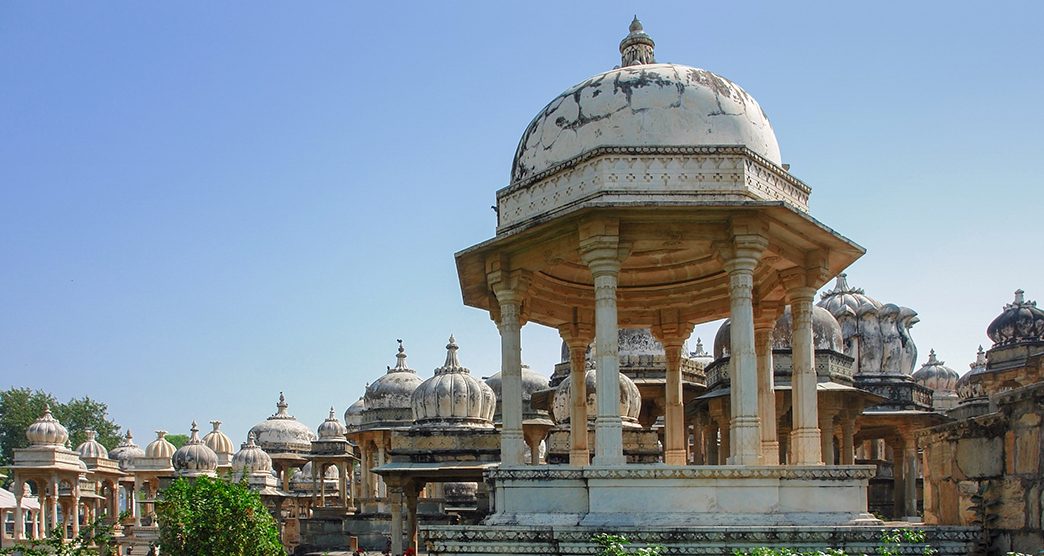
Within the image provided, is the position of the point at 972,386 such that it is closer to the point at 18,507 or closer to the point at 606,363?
the point at 606,363

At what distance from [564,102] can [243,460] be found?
121 feet

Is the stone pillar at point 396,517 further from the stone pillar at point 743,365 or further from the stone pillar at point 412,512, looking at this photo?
the stone pillar at point 743,365

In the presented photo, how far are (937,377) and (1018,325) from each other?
12.3 metres

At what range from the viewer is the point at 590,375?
21.9m

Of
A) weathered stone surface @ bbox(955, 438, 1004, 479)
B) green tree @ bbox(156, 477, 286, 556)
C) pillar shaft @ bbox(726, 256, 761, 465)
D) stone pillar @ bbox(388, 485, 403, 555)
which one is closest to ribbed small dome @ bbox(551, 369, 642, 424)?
green tree @ bbox(156, 477, 286, 556)

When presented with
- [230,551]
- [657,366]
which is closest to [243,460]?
[657,366]

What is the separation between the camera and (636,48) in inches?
606

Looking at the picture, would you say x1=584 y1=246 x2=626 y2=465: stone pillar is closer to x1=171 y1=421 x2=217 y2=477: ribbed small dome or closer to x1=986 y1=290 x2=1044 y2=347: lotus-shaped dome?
x1=986 y1=290 x2=1044 y2=347: lotus-shaped dome

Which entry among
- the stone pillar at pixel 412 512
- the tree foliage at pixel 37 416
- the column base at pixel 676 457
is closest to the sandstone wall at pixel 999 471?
the column base at pixel 676 457

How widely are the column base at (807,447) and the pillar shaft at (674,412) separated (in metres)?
4.38

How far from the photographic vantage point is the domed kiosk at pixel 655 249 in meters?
11.9

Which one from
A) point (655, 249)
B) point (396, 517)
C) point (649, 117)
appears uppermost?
point (649, 117)

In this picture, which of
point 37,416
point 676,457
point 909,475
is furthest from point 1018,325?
point 37,416

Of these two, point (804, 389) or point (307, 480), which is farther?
Result: point (307, 480)
